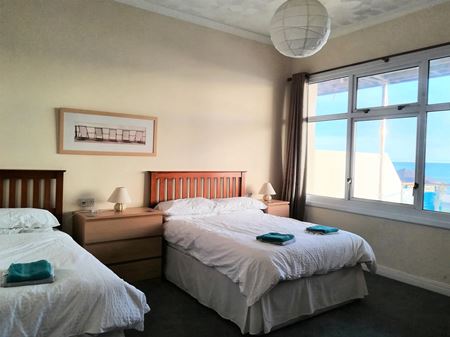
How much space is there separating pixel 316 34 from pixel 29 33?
266cm

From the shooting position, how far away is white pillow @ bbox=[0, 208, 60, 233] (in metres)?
2.80

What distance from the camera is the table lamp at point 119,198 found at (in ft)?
11.4

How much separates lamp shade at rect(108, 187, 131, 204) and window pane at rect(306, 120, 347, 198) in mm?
2616

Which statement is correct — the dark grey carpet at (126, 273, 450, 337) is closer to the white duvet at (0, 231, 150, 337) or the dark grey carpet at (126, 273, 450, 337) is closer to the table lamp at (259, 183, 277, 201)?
the white duvet at (0, 231, 150, 337)

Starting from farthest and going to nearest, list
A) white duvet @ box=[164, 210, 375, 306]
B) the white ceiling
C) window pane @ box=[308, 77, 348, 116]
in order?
window pane @ box=[308, 77, 348, 116], the white ceiling, white duvet @ box=[164, 210, 375, 306]

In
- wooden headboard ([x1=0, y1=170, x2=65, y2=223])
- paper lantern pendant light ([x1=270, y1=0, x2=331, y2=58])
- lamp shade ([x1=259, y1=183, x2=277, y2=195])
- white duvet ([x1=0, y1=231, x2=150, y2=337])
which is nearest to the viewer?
white duvet ([x1=0, y1=231, x2=150, y2=337])

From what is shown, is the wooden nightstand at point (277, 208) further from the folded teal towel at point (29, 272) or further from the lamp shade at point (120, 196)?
the folded teal towel at point (29, 272)

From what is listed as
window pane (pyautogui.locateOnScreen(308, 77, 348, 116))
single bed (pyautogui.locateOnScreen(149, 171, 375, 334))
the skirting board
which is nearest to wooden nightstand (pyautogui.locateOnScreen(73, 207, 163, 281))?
single bed (pyautogui.locateOnScreen(149, 171, 375, 334))

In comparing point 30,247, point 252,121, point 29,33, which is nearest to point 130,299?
point 30,247

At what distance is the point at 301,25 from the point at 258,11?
2003 mm

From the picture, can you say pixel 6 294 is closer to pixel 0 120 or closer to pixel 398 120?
pixel 0 120

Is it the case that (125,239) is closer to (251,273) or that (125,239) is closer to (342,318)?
(251,273)

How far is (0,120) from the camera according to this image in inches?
123

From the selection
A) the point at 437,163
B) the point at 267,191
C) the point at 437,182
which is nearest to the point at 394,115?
the point at 437,163
